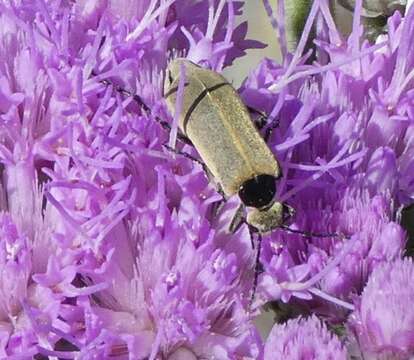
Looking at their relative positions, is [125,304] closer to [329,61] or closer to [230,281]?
[230,281]

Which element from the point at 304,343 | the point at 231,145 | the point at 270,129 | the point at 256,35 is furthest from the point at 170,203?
the point at 256,35

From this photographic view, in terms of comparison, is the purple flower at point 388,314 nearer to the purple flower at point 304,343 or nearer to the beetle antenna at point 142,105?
the purple flower at point 304,343

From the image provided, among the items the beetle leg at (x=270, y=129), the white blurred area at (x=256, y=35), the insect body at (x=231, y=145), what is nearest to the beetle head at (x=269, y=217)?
the insect body at (x=231, y=145)

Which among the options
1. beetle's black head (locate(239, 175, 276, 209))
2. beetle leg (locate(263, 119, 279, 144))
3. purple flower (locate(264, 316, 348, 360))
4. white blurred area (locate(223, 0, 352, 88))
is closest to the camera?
purple flower (locate(264, 316, 348, 360))

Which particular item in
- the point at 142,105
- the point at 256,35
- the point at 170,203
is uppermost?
the point at 142,105

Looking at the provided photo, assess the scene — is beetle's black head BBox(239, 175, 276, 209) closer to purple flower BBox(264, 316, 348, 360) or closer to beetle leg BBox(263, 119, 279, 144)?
Answer: beetle leg BBox(263, 119, 279, 144)

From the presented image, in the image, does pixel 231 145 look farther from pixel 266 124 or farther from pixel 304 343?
pixel 304 343

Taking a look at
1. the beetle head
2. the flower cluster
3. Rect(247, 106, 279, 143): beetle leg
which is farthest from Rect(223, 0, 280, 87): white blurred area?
the beetle head
